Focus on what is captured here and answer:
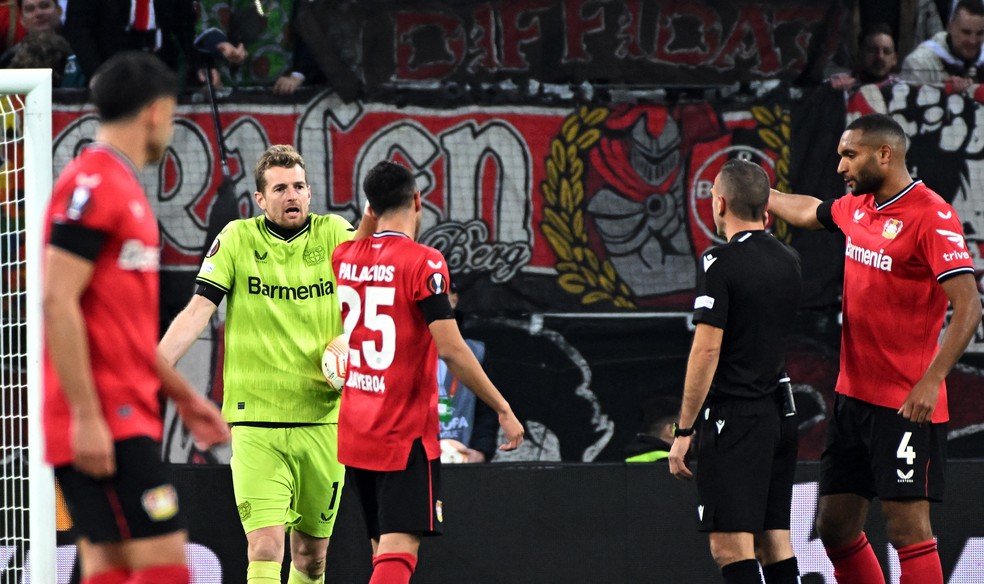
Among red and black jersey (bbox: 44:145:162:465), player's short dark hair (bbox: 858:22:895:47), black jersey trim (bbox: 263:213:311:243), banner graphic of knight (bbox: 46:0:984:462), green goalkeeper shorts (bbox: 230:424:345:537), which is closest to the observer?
red and black jersey (bbox: 44:145:162:465)

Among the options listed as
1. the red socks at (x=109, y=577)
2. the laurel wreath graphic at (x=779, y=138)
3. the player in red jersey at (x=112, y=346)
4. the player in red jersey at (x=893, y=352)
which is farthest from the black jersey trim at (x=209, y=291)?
the laurel wreath graphic at (x=779, y=138)

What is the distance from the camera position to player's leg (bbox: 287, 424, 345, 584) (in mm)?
5582

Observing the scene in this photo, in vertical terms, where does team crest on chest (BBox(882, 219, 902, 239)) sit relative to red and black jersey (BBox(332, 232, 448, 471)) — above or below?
above

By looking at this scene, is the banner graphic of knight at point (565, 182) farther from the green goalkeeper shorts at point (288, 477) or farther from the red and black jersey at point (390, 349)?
the red and black jersey at point (390, 349)

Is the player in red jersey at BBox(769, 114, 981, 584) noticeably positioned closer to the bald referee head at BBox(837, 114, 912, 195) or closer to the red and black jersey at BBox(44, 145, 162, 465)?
the bald referee head at BBox(837, 114, 912, 195)

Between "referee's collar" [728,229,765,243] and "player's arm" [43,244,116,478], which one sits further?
"referee's collar" [728,229,765,243]

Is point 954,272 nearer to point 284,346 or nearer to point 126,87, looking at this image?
point 284,346

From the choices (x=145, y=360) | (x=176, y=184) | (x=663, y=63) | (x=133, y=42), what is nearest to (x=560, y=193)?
(x=663, y=63)

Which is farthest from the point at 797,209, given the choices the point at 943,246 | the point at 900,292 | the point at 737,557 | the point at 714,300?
the point at 737,557

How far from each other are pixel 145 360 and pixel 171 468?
3.10 metres

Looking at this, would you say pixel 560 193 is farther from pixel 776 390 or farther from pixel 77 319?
pixel 77 319

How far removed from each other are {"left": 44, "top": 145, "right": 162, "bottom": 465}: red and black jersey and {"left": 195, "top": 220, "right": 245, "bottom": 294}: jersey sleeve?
2.14 meters

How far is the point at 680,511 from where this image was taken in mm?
6414

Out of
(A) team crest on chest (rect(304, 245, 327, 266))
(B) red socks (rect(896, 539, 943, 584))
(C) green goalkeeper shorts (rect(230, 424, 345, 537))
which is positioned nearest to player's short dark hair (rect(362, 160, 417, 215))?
(A) team crest on chest (rect(304, 245, 327, 266))
